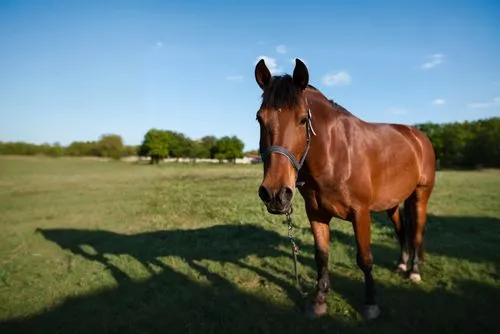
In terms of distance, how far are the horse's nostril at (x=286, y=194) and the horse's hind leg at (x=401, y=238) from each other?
3.59 m

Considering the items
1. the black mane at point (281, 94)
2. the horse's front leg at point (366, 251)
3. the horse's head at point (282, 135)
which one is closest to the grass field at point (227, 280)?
the horse's front leg at point (366, 251)

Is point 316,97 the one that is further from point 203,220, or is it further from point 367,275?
point 203,220

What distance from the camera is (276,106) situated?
120 inches

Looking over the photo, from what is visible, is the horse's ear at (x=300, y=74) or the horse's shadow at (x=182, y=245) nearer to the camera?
the horse's ear at (x=300, y=74)

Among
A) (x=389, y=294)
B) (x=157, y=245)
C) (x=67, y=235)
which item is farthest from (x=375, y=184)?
(x=67, y=235)

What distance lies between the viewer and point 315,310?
425 centimetres

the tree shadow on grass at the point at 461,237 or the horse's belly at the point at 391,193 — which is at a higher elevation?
the horse's belly at the point at 391,193

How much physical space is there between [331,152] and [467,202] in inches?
527

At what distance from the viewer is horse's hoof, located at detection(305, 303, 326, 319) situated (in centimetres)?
423

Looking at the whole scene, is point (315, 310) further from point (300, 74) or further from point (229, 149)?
point (229, 149)

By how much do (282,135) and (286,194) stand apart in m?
0.57

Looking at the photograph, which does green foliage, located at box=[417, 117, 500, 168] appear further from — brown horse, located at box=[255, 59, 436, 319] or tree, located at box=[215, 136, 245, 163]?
A: brown horse, located at box=[255, 59, 436, 319]

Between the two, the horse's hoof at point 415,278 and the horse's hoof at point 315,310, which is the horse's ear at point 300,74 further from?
the horse's hoof at point 415,278

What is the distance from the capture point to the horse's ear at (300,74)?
316 centimetres
